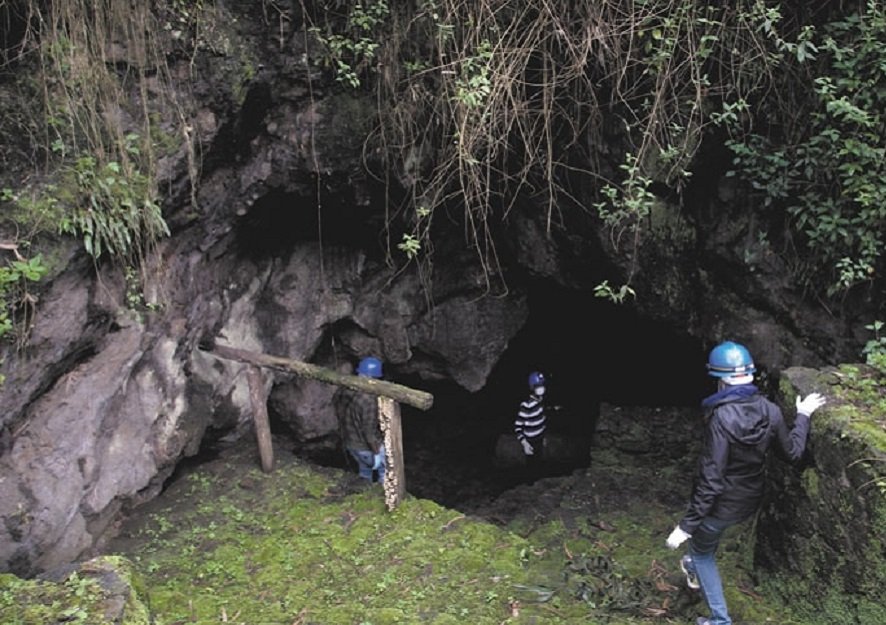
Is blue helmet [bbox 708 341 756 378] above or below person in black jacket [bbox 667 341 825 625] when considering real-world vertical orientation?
above

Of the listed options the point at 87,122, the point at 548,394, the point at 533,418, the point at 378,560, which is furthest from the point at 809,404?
the point at 548,394

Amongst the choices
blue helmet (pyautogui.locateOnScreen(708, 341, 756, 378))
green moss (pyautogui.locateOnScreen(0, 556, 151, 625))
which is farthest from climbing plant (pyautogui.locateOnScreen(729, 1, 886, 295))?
green moss (pyautogui.locateOnScreen(0, 556, 151, 625))

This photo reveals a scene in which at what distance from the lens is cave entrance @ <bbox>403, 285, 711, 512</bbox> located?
30.3 feet

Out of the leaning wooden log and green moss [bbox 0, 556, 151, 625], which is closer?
green moss [bbox 0, 556, 151, 625]

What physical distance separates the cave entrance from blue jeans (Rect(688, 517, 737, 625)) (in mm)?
4375

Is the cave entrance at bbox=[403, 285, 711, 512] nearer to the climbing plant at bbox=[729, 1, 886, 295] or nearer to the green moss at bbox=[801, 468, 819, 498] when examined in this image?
the climbing plant at bbox=[729, 1, 886, 295]

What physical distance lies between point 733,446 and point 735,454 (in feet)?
0.21

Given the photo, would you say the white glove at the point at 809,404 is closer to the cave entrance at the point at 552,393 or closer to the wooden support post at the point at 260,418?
the cave entrance at the point at 552,393

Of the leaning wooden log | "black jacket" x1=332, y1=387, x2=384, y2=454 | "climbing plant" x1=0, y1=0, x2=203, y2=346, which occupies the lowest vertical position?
"black jacket" x1=332, y1=387, x2=384, y2=454

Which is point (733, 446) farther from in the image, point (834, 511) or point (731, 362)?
point (834, 511)

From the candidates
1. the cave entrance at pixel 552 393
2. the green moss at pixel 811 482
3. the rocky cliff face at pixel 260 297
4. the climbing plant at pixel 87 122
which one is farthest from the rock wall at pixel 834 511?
the climbing plant at pixel 87 122

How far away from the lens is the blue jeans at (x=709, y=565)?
440 cm

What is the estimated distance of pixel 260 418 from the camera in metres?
7.18

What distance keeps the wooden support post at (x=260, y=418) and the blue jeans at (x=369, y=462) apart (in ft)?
4.02
